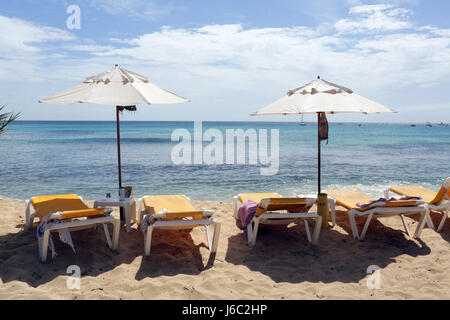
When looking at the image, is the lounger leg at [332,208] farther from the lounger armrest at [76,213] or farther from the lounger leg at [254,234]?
the lounger armrest at [76,213]

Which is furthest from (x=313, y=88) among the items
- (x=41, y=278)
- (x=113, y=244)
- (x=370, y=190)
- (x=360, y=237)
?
(x=370, y=190)

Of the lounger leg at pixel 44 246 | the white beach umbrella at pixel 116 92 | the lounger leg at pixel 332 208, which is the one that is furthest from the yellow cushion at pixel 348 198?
the lounger leg at pixel 44 246

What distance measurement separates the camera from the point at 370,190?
10.4 meters

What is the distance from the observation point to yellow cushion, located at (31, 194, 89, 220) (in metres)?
4.62

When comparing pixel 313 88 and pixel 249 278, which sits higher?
pixel 313 88

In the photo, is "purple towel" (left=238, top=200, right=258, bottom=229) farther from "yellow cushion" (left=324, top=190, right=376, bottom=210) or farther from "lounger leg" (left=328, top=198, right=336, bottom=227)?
"yellow cushion" (left=324, top=190, right=376, bottom=210)

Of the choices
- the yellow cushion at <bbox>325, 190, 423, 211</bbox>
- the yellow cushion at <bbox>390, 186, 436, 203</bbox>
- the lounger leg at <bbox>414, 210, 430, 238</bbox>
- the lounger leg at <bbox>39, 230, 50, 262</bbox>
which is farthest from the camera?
the yellow cushion at <bbox>390, 186, 436, 203</bbox>

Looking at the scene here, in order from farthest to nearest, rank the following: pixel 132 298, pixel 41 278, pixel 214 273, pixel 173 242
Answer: pixel 173 242 → pixel 214 273 → pixel 41 278 → pixel 132 298

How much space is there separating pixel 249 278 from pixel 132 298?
1270 mm

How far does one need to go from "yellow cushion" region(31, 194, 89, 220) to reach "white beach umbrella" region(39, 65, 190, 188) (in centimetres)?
138

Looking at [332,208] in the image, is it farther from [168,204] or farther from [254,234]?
[168,204]

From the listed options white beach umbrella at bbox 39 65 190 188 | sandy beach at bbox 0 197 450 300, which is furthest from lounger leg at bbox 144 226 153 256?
white beach umbrella at bbox 39 65 190 188
